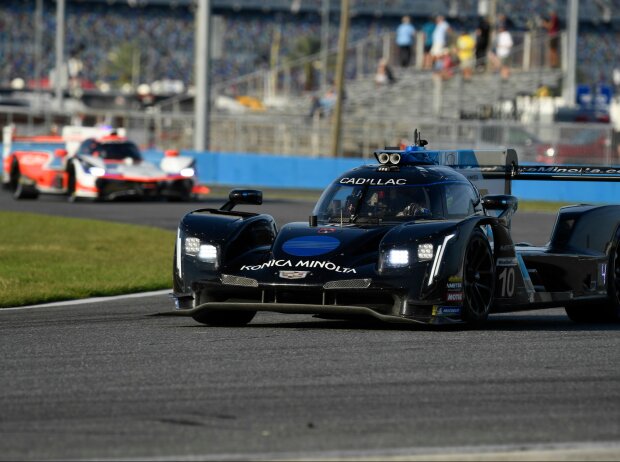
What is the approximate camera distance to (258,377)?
298 inches

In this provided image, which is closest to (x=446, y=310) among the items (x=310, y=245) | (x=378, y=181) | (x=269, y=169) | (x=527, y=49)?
(x=310, y=245)

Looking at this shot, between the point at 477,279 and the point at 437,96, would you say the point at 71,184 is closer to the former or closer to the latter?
the point at 437,96

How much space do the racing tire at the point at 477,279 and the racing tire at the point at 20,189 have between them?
70.4ft

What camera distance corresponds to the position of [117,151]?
29.0 m

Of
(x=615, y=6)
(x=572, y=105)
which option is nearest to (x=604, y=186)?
(x=572, y=105)

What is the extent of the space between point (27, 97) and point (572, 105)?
33.4 metres

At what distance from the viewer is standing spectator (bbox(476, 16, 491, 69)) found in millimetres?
41469

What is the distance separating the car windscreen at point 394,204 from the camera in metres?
10.5

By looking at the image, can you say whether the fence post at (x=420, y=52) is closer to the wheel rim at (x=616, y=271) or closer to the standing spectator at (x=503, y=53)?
the standing spectator at (x=503, y=53)

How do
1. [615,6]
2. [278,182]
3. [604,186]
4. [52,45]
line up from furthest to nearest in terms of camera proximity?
[52,45], [615,6], [278,182], [604,186]

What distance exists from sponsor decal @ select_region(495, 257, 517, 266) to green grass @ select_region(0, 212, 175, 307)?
14.9 ft

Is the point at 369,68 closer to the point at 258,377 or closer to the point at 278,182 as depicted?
the point at 278,182

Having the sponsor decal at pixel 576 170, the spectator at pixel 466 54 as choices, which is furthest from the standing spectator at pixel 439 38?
the sponsor decal at pixel 576 170

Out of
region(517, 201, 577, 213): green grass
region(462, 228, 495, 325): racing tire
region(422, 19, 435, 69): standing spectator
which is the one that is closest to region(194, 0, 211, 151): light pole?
region(422, 19, 435, 69): standing spectator
